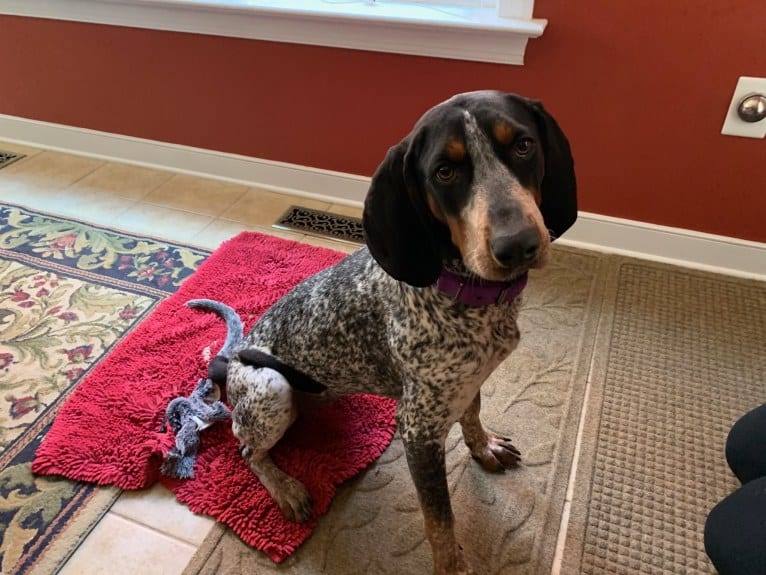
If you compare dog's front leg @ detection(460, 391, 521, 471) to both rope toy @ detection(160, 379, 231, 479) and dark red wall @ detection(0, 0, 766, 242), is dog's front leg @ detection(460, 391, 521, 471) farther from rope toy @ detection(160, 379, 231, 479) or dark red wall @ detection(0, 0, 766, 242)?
dark red wall @ detection(0, 0, 766, 242)

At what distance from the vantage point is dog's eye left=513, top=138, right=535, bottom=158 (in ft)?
4.10

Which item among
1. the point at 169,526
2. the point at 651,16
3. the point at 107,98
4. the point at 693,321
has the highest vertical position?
the point at 651,16

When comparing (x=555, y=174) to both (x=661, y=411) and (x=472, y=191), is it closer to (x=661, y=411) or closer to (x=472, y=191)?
(x=472, y=191)

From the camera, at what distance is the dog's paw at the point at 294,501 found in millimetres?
Result: 1746

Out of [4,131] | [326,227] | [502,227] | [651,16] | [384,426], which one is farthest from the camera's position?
[4,131]

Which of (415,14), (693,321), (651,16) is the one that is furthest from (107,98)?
(693,321)

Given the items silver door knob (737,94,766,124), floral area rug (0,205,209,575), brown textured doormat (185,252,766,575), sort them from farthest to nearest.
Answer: silver door knob (737,94,766,124), floral area rug (0,205,209,575), brown textured doormat (185,252,766,575)

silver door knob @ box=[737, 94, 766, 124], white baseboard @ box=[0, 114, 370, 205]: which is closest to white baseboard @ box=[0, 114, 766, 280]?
white baseboard @ box=[0, 114, 370, 205]

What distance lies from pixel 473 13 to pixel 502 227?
67.6 inches

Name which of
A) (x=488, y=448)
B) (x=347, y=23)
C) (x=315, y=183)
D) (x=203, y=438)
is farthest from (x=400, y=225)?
(x=315, y=183)

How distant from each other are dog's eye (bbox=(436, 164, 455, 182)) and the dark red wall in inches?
58.6

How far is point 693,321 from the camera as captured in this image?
2375 mm

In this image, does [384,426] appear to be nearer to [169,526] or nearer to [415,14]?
[169,526]

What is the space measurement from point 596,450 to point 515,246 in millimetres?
1090
